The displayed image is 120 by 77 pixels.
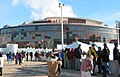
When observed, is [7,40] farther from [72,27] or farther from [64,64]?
[64,64]

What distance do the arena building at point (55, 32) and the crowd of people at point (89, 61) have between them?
9151cm

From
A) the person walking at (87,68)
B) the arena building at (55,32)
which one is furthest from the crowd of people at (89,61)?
the arena building at (55,32)

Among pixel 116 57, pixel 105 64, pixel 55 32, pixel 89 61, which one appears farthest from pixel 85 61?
pixel 55 32

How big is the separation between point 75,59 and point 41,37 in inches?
3932

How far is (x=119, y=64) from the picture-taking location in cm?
1712

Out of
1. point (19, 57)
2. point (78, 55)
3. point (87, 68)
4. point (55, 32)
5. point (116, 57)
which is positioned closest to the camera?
point (87, 68)

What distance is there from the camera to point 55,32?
394 ft

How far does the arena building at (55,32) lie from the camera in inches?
4700

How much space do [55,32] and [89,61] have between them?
110 meters

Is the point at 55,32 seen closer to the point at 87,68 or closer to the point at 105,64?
the point at 105,64

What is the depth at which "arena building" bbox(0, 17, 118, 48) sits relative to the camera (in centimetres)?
A: 11938

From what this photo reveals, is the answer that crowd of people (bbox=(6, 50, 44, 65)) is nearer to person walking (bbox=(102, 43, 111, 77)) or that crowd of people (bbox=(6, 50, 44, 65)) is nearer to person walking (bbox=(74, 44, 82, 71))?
person walking (bbox=(74, 44, 82, 71))

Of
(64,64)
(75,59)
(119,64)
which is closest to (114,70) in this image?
(119,64)

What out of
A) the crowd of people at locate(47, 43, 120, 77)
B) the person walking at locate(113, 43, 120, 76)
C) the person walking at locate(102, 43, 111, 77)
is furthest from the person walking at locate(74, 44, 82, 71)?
the person walking at locate(102, 43, 111, 77)
